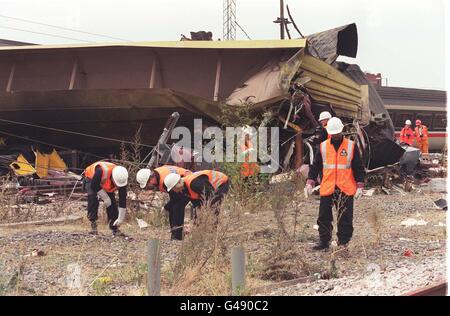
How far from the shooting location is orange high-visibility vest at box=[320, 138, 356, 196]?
22.5 feet

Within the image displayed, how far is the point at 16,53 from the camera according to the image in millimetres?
12555

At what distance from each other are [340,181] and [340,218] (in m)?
0.43

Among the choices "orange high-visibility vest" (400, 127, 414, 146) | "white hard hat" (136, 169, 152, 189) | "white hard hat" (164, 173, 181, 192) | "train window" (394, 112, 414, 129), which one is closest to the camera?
"white hard hat" (164, 173, 181, 192)

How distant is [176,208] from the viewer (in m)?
7.35

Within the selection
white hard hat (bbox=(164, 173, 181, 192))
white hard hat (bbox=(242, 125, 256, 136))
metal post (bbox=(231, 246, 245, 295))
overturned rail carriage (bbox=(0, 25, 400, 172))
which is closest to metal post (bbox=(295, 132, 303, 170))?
overturned rail carriage (bbox=(0, 25, 400, 172))

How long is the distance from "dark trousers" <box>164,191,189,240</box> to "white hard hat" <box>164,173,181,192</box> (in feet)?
0.49

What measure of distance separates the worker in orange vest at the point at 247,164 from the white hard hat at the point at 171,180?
2.54 meters

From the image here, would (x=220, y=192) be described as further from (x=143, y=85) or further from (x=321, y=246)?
(x=143, y=85)

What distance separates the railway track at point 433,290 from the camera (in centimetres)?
446

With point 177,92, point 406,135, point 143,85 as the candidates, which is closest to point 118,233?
point 177,92

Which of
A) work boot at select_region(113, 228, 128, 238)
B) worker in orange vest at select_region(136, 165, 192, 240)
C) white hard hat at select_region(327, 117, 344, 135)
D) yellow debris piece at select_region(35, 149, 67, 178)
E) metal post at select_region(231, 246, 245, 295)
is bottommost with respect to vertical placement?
work boot at select_region(113, 228, 128, 238)

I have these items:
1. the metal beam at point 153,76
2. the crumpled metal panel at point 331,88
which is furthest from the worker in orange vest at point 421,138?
the metal beam at point 153,76

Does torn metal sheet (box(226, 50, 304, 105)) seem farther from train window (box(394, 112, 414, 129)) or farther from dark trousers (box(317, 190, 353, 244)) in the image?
train window (box(394, 112, 414, 129))

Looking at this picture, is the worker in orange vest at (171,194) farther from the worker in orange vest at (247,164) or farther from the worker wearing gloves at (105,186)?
the worker in orange vest at (247,164)
